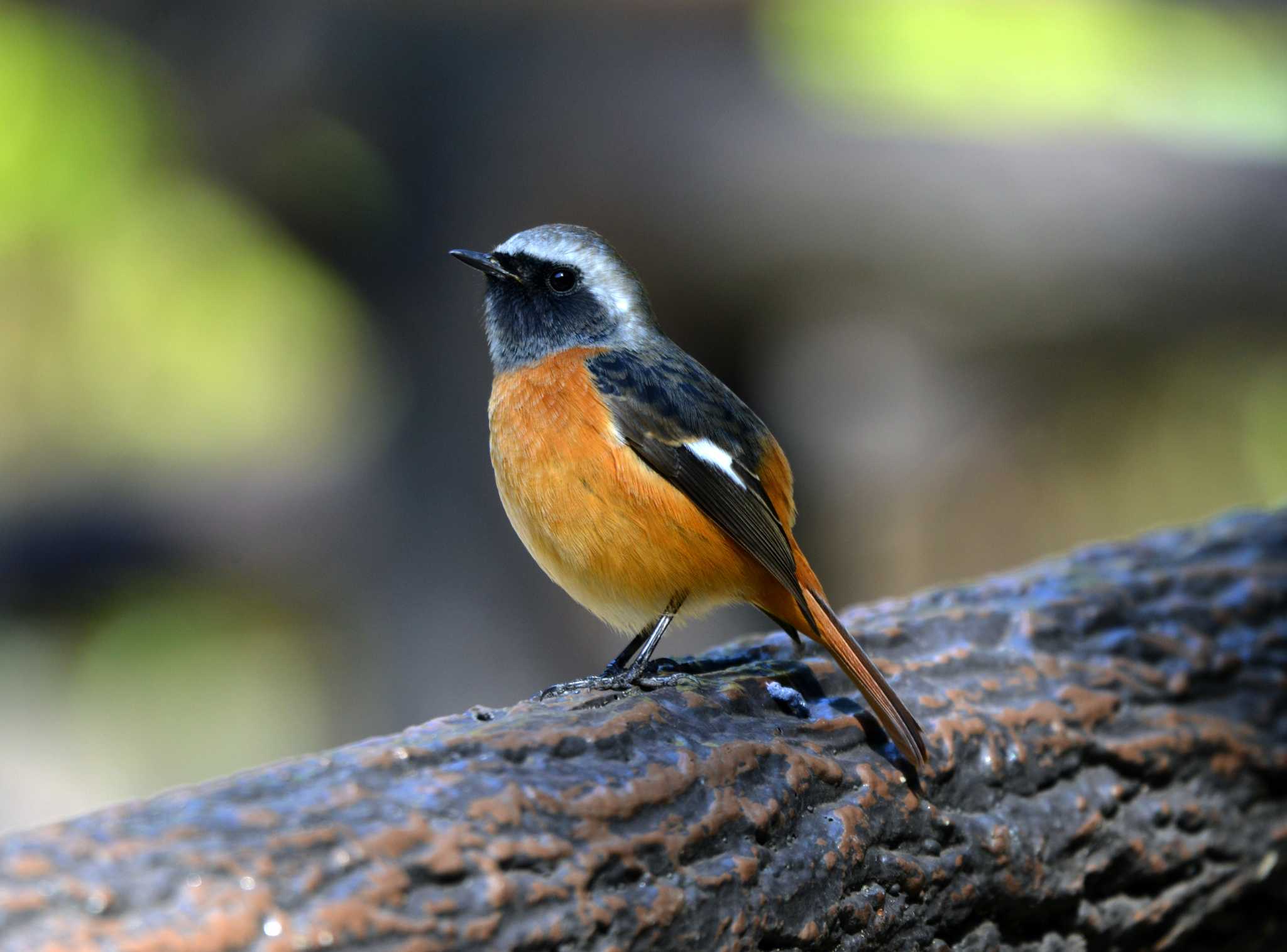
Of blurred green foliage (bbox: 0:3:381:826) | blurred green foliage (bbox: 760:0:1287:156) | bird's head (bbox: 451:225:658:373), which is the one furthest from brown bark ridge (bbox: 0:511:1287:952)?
blurred green foliage (bbox: 0:3:381:826)

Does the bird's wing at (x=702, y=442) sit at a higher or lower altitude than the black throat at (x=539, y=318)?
lower

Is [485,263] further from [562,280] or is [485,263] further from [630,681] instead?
[630,681]

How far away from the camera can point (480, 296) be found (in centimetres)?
601

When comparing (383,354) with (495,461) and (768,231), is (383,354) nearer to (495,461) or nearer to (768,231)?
(768,231)

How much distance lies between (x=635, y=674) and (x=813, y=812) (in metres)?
0.61

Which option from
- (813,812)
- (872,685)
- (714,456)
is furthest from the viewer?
(714,456)

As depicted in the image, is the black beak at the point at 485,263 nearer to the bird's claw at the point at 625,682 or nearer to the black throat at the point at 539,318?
the black throat at the point at 539,318

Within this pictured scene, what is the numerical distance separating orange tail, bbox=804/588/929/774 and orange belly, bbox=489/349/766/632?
0.28 meters

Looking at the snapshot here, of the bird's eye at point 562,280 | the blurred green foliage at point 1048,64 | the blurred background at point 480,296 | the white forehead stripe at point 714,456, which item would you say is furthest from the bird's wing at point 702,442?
the blurred green foliage at point 1048,64

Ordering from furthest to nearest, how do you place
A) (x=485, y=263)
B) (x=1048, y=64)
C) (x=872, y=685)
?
(x=1048, y=64) → (x=485, y=263) → (x=872, y=685)

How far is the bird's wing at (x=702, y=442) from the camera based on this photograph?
10.1 ft

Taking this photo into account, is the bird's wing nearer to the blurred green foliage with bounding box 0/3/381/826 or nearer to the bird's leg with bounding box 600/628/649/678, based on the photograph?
the bird's leg with bounding box 600/628/649/678

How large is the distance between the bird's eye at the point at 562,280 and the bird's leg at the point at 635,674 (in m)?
1.02

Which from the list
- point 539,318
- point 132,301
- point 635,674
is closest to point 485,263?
point 539,318
